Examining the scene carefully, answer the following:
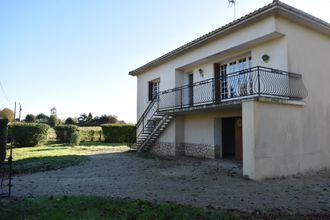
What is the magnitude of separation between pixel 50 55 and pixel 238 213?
16150 millimetres

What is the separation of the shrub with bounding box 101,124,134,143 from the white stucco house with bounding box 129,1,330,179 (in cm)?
1163

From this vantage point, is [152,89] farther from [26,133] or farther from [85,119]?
[85,119]

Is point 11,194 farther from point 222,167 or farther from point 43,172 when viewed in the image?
point 222,167

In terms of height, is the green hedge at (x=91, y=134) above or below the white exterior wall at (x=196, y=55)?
below

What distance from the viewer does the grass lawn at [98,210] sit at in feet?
16.8

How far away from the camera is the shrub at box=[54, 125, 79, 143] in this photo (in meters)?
24.7

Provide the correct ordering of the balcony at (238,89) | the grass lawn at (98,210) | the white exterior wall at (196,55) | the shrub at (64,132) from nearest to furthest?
the grass lawn at (98,210) < the balcony at (238,89) < the white exterior wall at (196,55) < the shrub at (64,132)

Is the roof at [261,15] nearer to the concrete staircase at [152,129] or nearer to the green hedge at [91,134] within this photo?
the concrete staircase at [152,129]

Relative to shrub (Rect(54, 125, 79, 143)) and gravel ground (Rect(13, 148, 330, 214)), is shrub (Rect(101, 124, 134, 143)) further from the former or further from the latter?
gravel ground (Rect(13, 148, 330, 214))

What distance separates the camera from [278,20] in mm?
10484

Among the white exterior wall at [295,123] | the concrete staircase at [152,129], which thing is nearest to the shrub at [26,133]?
the concrete staircase at [152,129]

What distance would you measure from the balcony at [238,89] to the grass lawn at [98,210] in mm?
5227

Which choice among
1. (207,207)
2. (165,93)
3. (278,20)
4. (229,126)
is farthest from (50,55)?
(207,207)

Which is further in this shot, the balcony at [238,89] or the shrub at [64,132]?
the shrub at [64,132]
